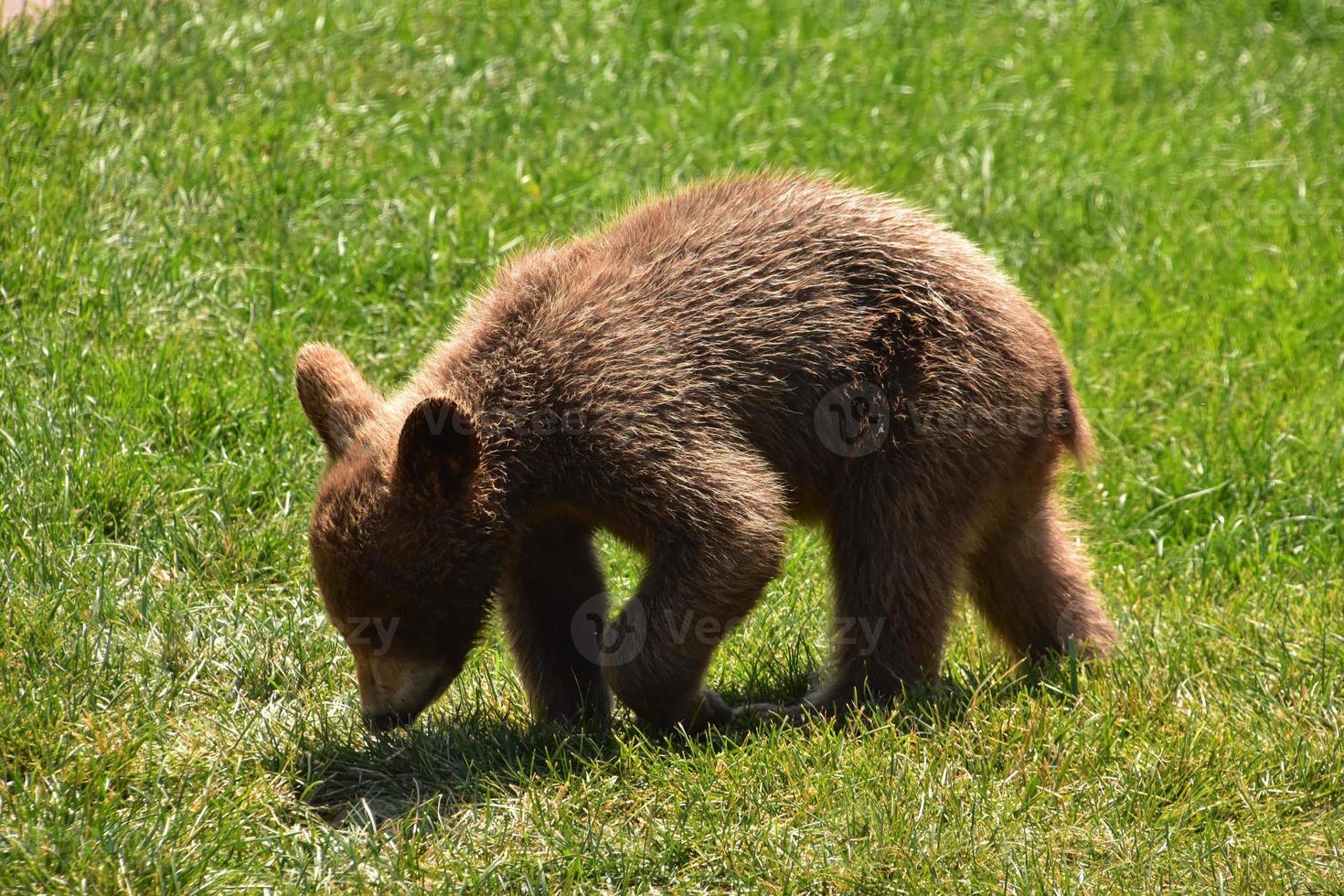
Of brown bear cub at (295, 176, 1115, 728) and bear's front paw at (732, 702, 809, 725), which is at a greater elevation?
brown bear cub at (295, 176, 1115, 728)

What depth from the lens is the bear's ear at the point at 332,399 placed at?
504 cm

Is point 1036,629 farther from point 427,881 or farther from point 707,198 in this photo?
point 427,881

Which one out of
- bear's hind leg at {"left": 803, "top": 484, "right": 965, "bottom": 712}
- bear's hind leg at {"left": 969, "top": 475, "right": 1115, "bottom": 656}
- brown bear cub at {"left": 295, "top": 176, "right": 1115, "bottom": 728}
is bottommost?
bear's hind leg at {"left": 969, "top": 475, "right": 1115, "bottom": 656}

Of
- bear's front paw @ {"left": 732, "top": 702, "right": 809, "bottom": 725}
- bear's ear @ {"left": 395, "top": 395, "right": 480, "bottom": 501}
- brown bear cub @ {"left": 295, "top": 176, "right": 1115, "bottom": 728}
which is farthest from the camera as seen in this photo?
bear's front paw @ {"left": 732, "top": 702, "right": 809, "bottom": 725}

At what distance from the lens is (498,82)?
29.0ft

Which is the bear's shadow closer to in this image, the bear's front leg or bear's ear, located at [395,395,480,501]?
the bear's front leg

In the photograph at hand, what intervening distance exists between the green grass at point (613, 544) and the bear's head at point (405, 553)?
260 millimetres

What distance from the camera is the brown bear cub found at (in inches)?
187

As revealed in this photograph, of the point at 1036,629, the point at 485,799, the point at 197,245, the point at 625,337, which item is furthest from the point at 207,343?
the point at 1036,629

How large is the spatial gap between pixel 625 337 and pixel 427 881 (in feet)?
6.03

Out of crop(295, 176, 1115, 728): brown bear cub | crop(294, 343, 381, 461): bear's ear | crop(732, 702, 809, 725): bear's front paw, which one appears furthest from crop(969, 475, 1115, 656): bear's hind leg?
crop(294, 343, 381, 461): bear's ear

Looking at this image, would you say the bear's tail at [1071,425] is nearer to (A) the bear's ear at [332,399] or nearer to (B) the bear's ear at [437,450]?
(B) the bear's ear at [437,450]

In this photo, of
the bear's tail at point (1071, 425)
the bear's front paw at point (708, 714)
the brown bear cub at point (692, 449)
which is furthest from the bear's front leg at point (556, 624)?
the bear's tail at point (1071, 425)

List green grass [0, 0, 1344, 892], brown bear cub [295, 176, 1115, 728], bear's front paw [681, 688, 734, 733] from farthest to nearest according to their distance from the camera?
1. bear's front paw [681, 688, 734, 733]
2. brown bear cub [295, 176, 1115, 728]
3. green grass [0, 0, 1344, 892]
